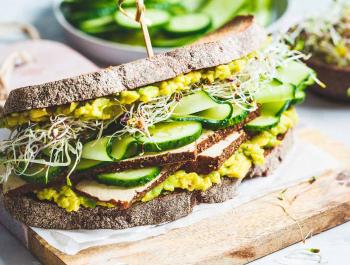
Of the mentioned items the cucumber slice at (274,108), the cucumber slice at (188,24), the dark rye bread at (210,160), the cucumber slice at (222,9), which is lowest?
the cucumber slice at (222,9)

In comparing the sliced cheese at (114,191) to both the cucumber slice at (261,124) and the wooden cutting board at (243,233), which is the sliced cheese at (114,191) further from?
the cucumber slice at (261,124)

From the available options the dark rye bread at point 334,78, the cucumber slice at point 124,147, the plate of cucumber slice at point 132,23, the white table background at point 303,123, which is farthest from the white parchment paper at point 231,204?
the plate of cucumber slice at point 132,23

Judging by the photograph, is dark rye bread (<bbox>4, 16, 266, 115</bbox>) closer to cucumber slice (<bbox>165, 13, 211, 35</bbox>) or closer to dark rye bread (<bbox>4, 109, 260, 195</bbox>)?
dark rye bread (<bbox>4, 109, 260, 195</bbox>)

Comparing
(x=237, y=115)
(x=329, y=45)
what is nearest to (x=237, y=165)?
(x=237, y=115)

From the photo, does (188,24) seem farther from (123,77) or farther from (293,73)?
(123,77)

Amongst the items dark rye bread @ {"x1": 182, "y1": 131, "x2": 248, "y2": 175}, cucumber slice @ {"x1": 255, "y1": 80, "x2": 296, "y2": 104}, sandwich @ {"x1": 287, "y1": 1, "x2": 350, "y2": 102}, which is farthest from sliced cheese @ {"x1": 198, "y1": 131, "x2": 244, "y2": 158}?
sandwich @ {"x1": 287, "y1": 1, "x2": 350, "y2": 102}
